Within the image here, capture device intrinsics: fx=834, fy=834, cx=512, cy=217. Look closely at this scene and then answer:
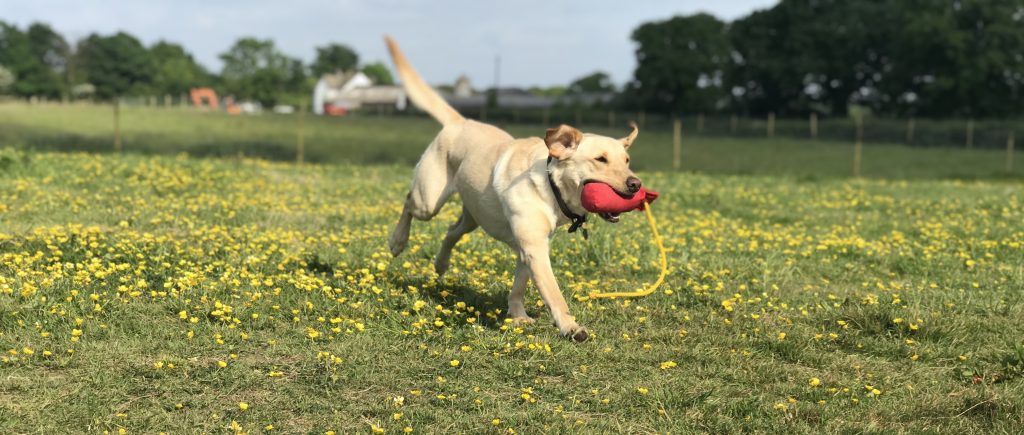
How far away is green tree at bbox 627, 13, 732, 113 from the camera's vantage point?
234 ft

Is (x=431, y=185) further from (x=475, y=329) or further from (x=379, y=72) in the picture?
(x=379, y=72)

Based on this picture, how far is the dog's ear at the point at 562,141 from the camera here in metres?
5.33

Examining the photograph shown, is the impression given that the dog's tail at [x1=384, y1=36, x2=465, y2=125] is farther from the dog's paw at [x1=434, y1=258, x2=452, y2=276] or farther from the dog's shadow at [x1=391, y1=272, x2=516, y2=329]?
the dog's shadow at [x1=391, y1=272, x2=516, y2=329]

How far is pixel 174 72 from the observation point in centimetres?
13388

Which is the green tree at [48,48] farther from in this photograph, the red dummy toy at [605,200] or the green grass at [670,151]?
the red dummy toy at [605,200]

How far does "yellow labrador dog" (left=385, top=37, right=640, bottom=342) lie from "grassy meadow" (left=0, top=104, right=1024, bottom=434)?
44 centimetres

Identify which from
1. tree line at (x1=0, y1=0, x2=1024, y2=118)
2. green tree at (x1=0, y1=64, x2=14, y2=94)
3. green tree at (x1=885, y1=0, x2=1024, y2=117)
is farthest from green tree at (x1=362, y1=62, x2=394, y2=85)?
green tree at (x1=885, y1=0, x2=1024, y2=117)

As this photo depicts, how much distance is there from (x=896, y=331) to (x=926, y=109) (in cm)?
6346

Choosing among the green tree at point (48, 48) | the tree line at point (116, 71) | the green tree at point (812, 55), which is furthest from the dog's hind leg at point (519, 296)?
the green tree at point (48, 48)

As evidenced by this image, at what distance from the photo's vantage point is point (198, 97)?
12356 centimetres

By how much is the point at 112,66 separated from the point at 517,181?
13369 centimetres

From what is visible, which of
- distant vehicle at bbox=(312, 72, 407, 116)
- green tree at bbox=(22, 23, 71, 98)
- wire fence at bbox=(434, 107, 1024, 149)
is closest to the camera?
wire fence at bbox=(434, 107, 1024, 149)

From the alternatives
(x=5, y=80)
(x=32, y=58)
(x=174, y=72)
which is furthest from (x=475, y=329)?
(x=174, y=72)

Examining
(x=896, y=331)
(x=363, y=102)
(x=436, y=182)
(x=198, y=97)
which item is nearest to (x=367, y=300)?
(x=436, y=182)
